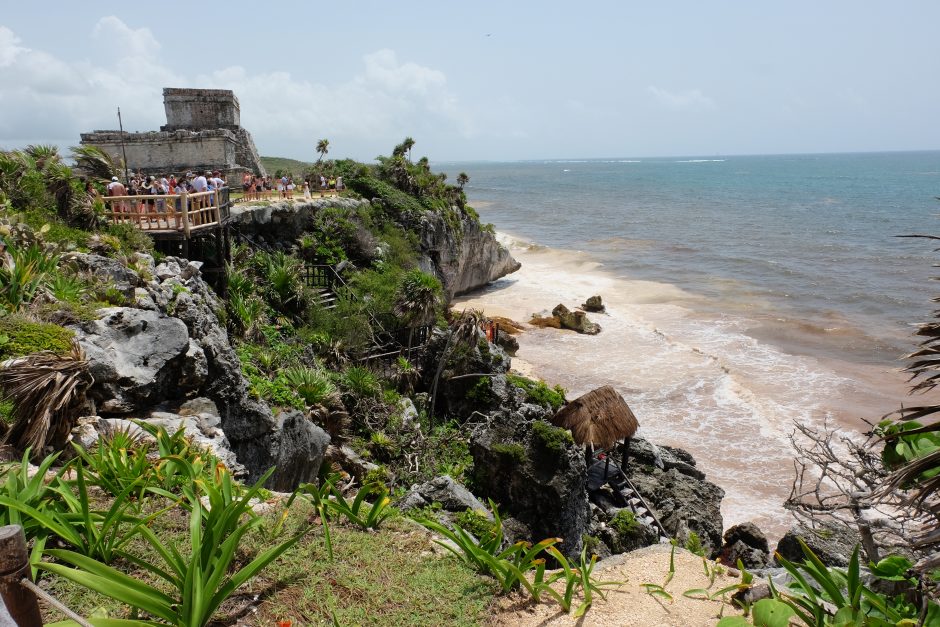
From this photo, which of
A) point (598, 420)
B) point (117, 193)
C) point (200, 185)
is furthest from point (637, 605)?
point (200, 185)

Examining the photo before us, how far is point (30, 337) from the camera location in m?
7.94

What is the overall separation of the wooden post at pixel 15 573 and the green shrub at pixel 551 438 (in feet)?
34.9

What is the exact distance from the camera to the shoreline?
59.4ft

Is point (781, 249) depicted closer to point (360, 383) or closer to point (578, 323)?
point (578, 323)

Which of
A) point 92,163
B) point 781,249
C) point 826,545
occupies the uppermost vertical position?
point 92,163

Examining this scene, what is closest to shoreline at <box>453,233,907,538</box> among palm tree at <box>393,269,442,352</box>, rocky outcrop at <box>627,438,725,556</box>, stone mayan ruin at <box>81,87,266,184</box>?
rocky outcrop at <box>627,438,725,556</box>

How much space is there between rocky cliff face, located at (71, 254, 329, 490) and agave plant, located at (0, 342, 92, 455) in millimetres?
1027

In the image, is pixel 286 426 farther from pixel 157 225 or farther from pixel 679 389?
pixel 679 389

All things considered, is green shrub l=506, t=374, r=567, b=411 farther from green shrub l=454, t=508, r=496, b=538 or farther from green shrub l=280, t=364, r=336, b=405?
green shrub l=454, t=508, r=496, b=538

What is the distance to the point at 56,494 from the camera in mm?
5293

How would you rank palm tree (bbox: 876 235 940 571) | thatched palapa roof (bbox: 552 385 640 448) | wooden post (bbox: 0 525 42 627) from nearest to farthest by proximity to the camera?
wooden post (bbox: 0 525 42 627)
palm tree (bbox: 876 235 940 571)
thatched palapa roof (bbox: 552 385 640 448)

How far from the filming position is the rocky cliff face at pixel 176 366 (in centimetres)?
898

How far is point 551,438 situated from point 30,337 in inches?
367

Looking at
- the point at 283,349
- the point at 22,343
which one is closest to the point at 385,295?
the point at 283,349
